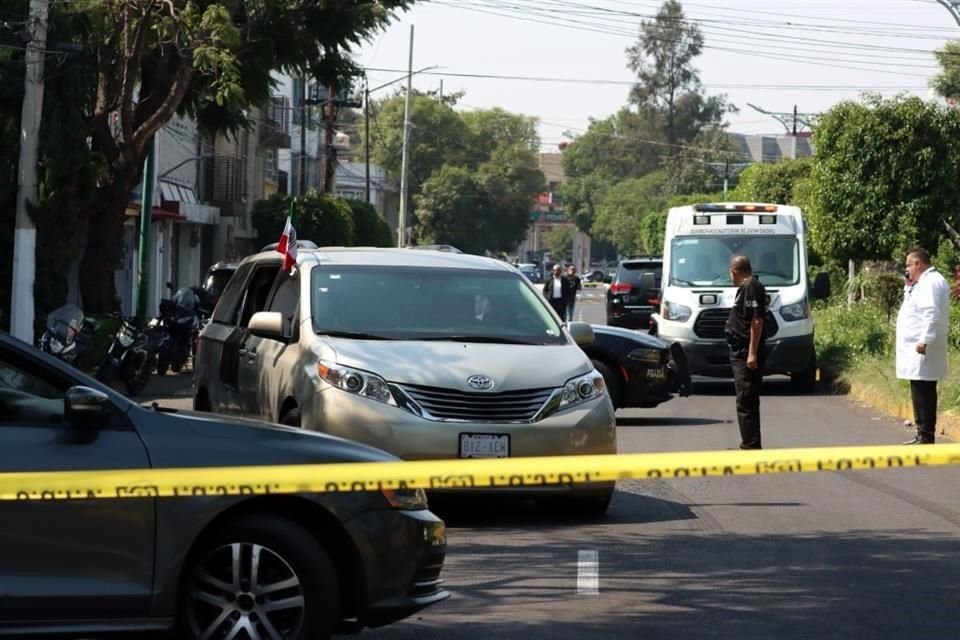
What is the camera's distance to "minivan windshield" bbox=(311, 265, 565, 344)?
10.7 metres

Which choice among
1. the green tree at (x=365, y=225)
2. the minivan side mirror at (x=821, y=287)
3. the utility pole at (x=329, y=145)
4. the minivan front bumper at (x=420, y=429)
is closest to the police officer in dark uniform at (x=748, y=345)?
the minivan front bumper at (x=420, y=429)

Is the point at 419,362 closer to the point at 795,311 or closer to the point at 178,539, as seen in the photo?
the point at 178,539

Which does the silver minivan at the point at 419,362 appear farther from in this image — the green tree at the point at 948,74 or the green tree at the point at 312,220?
the green tree at the point at 948,74

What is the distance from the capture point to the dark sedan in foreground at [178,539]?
6.06m

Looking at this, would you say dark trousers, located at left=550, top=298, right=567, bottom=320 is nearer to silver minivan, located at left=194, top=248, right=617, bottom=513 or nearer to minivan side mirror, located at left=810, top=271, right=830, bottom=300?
minivan side mirror, located at left=810, top=271, right=830, bottom=300

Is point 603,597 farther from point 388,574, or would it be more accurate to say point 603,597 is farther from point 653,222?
point 653,222

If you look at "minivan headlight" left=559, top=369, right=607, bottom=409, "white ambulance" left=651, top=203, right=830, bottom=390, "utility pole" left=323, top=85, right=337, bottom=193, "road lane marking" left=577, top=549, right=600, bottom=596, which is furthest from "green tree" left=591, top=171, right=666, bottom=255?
"road lane marking" left=577, top=549, right=600, bottom=596

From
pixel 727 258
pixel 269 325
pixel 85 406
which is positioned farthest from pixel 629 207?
pixel 85 406

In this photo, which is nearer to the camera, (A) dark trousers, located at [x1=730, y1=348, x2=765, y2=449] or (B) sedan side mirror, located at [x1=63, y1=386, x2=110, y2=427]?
(B) sedan side mirror, located at [x1=63, y1=386, x2=110, y2=427]

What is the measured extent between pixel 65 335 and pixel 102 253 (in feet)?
22.1

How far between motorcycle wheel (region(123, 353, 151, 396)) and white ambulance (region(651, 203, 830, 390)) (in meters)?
7.21

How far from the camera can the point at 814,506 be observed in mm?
11352

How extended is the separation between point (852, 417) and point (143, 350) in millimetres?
8777

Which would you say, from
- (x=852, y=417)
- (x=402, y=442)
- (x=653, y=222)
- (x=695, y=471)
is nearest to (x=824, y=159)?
(x=852, y=417)
